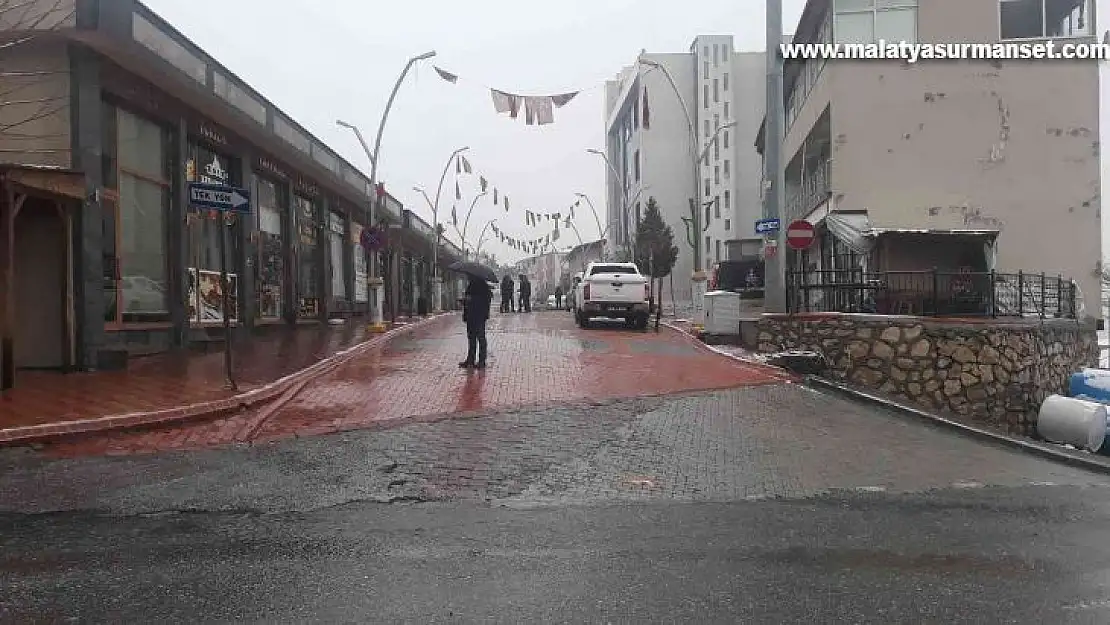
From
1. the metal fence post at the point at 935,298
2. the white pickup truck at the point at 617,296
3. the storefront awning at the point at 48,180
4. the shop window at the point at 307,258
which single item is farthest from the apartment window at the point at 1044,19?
the storefront awning at the point at 48,180

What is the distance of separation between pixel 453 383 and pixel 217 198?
388 cm

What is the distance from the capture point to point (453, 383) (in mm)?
11211

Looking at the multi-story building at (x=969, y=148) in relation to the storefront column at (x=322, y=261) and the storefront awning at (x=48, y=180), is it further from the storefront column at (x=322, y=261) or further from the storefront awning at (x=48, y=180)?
the storefront awning at (x=48, y=180)

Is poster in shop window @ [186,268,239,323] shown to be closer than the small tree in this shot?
Yes

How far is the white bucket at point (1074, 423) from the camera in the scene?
12.3 m

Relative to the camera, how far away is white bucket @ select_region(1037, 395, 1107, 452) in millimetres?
12297

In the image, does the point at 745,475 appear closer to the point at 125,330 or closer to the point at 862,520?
the point at 862,520

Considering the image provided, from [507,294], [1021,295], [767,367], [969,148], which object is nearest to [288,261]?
[507,294]

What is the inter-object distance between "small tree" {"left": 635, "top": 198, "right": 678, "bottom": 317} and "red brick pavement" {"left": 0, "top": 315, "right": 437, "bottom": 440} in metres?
34.3

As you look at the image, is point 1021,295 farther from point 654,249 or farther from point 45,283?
point 654,249

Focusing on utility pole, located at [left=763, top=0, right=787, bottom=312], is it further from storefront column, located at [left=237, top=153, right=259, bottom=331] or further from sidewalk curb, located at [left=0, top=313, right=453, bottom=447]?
storefront column, located at [left=237, top=153, right=259, bottom=331]

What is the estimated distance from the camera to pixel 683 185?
83812 mm

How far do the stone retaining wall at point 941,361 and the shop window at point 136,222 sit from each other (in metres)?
11.8

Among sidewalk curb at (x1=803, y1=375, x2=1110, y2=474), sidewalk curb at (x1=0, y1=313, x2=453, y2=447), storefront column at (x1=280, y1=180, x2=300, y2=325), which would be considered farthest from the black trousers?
storefront column at (x1=280, y1=180, x2=300, y2=325)
